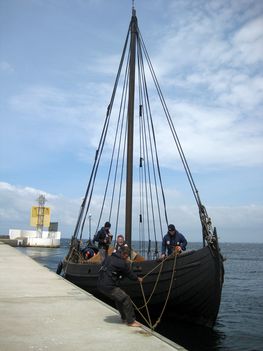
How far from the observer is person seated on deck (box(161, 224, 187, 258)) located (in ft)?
38.8

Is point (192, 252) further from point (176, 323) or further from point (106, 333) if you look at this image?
point (106, 333)

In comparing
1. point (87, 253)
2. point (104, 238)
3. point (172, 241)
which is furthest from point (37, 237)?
point (172, 241)

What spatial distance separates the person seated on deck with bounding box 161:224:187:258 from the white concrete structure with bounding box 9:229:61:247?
52508 millimetres

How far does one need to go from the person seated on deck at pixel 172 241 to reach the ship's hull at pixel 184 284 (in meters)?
0.56

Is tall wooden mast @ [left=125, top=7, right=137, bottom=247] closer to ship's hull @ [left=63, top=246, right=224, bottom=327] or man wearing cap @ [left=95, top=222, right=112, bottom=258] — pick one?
man wearing cap @ [left=95, top=222, right=112, bottom=258]

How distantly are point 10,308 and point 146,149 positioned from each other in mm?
9937

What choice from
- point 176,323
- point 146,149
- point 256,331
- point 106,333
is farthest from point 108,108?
point 106,333

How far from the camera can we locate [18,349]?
220 inches

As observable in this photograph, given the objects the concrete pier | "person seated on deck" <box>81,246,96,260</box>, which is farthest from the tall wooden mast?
the concrete pier

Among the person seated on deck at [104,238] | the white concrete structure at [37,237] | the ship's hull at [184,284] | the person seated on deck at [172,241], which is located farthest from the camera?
the white concrete structure at [37,237]

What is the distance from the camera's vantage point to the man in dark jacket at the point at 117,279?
729cm

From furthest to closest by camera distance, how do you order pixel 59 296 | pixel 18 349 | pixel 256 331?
1. pixel 256 331
2. pixel 59 296
3. pixel 18 349

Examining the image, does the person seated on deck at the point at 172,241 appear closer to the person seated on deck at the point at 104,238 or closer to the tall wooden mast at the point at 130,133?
the tall wooden mast at the point at 130,133

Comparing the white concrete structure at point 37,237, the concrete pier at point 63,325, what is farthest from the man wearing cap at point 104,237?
the white concrete structure at point 37,237
